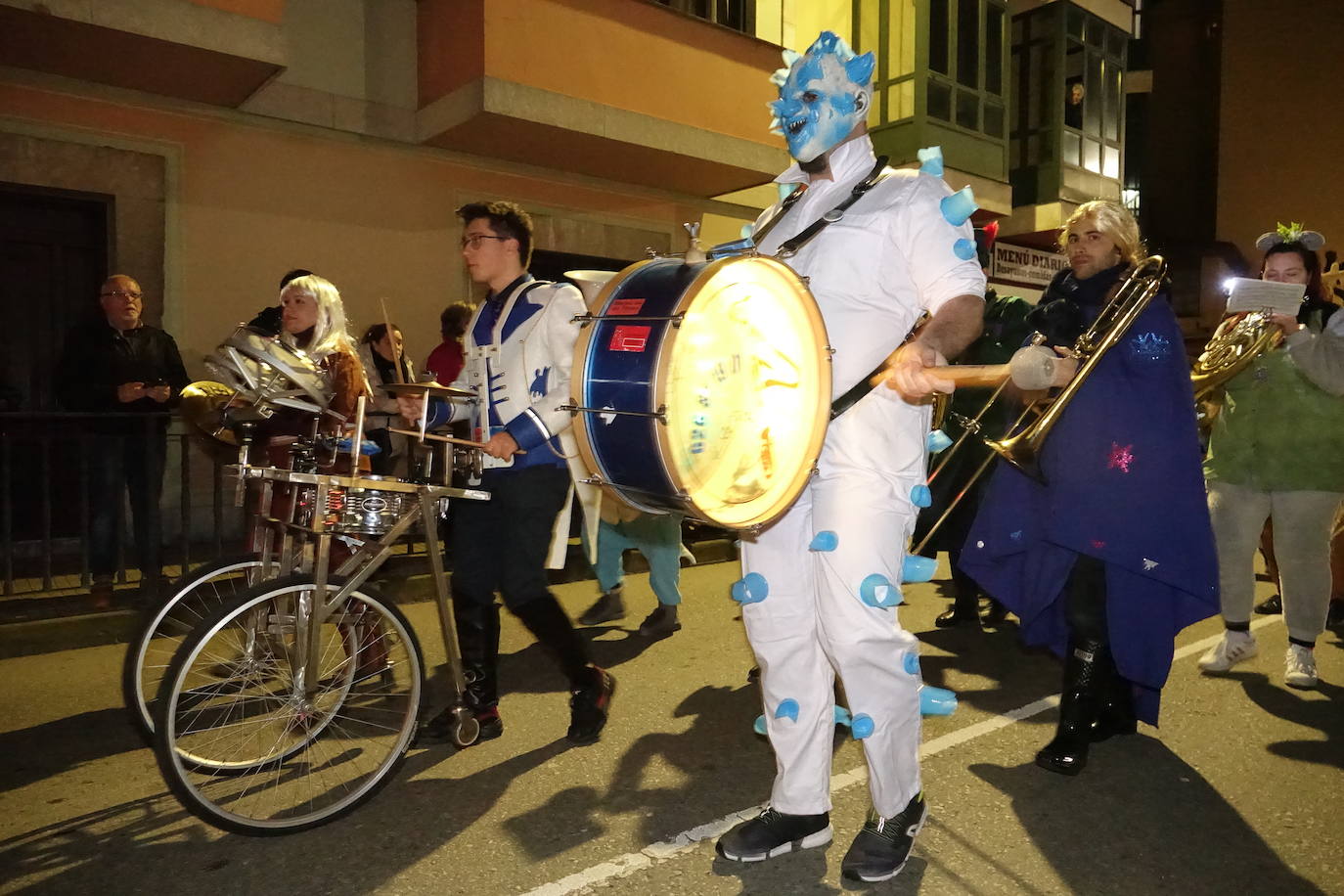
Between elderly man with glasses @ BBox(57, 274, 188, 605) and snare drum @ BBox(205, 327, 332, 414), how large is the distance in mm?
3548

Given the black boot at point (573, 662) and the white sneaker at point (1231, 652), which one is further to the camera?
the white sneaker at point (1231, 652)

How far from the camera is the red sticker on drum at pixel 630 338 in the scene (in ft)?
7.84

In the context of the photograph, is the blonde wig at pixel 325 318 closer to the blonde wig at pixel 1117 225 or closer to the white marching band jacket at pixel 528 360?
the white marching band jacket at pixel 528 360

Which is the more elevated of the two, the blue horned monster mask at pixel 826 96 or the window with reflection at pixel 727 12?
the window with reflection at pixel 727 12

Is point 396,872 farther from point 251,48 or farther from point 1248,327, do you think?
point 251,48

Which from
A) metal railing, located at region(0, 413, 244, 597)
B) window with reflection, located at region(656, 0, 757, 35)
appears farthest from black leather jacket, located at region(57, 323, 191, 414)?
window with reflection, located at region(656, 0, 757, 35)

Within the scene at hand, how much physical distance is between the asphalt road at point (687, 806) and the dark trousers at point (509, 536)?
24.2 inches

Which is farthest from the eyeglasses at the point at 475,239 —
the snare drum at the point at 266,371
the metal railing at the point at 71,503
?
the metal railing at the point at 71,503

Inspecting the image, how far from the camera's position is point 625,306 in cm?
248

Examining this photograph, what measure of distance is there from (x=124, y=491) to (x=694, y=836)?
16.5 feet

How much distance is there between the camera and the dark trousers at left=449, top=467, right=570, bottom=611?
382cm

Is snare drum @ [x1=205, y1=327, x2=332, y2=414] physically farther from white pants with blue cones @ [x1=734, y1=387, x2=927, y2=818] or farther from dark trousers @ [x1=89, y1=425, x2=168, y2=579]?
dark trousers @ [x1=89, y1=425, x2=168, y2=579]

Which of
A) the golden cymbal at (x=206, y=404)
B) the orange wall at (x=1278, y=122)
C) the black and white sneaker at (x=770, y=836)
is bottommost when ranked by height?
the black and white sneaker at (x=770, y=836)

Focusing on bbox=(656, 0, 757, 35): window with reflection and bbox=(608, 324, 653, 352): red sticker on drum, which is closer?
bbox=(608, 324, 653, 352): red sticker on drum
